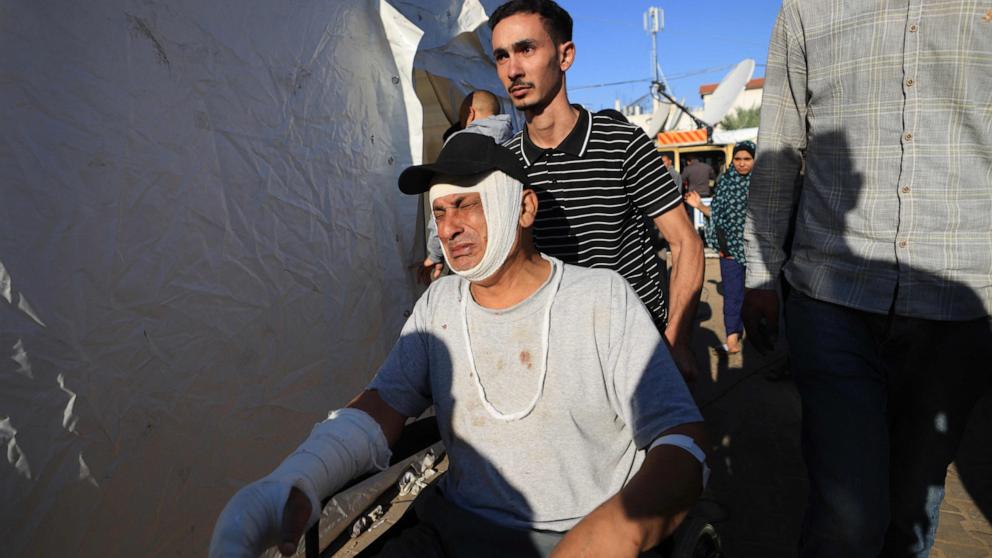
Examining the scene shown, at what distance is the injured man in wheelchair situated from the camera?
1.33 metres

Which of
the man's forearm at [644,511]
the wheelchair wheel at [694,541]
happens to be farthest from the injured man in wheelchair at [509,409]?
the wheelchair wheel at [694,541]

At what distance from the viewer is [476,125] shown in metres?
3.09

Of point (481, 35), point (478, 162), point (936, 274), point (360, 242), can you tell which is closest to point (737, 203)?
point (481, 35)

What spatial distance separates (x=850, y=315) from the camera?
1.78 meters

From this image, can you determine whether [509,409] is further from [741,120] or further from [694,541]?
[741,120]

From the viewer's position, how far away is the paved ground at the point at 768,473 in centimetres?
280

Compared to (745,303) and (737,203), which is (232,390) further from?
(737,203)

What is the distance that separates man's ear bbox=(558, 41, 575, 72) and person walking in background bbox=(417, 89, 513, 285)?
2.71ft

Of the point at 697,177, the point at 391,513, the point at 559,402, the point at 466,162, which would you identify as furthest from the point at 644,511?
the point at 697,177

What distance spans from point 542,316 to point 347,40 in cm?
229

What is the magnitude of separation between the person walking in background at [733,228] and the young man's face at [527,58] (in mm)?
3491

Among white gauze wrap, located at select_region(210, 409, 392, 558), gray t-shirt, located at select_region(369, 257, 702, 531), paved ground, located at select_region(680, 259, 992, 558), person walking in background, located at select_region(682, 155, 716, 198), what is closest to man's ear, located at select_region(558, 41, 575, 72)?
gray t-shirt, located at select_region(369, 257, 702, 531)

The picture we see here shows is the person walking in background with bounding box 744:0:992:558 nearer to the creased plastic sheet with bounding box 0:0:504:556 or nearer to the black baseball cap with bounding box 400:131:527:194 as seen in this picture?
the black baseball cap with bounding box 400:131:527:194

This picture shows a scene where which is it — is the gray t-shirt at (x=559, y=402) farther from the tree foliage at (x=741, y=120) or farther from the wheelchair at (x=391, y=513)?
the tree foliage at (x=741, y=120)
